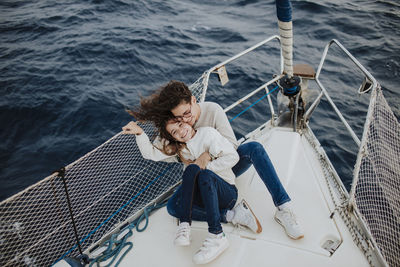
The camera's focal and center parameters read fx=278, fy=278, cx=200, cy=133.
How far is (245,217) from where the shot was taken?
222 centimetres

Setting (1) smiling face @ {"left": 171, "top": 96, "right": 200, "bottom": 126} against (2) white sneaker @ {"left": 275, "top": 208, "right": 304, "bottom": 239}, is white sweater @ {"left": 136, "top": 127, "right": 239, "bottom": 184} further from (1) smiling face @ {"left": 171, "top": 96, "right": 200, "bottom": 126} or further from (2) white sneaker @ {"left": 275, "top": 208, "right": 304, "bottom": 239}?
(2) white sneaker @ {"left": 275, "top": 208, "right": 304, "bottom": 239}

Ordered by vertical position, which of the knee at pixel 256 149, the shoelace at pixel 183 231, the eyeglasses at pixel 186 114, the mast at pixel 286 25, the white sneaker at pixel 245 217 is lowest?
the shoelace at pixel 183 231

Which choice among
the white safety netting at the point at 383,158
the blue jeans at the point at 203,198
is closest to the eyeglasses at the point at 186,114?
the blue jeans at the point at 203,198

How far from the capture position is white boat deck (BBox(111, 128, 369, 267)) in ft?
6.54

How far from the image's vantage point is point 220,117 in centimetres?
246

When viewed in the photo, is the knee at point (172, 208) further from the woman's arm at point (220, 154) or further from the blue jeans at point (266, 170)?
the blue jeans at point (266, 170)

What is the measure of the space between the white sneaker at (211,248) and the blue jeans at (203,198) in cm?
5

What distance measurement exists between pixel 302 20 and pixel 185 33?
365 centimetres

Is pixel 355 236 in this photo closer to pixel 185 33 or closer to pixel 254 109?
pixel 254 109

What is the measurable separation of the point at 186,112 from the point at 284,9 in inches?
52.1

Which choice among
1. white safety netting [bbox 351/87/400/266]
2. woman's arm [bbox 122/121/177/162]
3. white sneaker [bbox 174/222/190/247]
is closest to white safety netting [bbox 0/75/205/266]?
woman's arm [bbox 122/121/177/162]

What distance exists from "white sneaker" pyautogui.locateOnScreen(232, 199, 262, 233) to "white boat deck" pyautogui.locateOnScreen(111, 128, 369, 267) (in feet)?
0.23

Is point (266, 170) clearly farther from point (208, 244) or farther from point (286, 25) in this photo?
point (286, 25)

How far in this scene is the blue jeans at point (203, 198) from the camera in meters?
2.12
